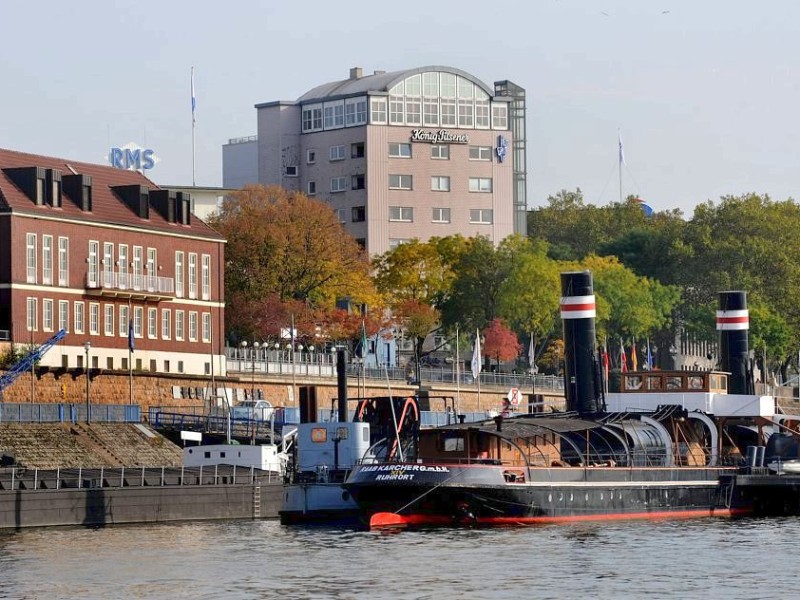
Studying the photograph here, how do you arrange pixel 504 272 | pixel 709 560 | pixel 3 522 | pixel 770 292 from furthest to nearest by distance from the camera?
pixel 770 292, pixel 504 272, pixel 3 522, pixel 709 560

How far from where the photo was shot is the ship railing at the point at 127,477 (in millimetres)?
75938

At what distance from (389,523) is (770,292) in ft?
355

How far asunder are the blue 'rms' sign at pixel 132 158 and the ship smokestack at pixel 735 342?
6793cm

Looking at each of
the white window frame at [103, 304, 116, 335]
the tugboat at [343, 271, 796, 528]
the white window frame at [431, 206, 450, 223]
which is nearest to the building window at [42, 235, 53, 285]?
the white window frame at [103, 304, 116, 335]

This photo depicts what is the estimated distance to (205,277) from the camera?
127m

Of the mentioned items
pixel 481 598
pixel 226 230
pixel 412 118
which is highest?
pixel 412 118

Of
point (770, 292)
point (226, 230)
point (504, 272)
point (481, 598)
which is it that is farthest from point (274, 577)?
point (770, 292)

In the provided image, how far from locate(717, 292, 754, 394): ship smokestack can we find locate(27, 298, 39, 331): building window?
121ft

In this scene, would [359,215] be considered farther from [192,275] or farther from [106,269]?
[106,269]

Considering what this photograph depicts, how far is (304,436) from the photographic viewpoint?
83562mm

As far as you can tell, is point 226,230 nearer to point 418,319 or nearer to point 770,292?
point 418,319

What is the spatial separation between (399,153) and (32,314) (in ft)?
238

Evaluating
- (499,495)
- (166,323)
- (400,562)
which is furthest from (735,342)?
(400,562)

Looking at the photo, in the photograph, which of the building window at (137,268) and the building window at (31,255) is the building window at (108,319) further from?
the building window at (31,255)
